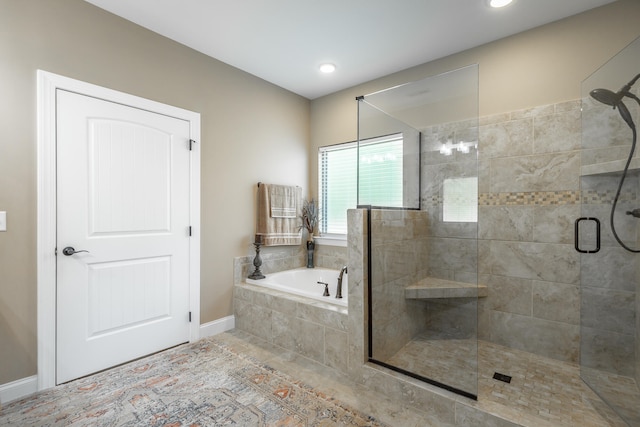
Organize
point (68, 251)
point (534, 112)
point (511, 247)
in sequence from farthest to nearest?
point (511, 247)
point (534, 112)
point (68, 251)

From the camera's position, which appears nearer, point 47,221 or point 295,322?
point 47,221

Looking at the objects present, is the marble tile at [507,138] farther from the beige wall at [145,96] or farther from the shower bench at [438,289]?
the beige wall at [145,96]

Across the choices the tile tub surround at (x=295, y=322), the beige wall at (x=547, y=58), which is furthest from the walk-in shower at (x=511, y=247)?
the tile tub surround at (x=295, y=322)

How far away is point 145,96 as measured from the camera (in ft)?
8.14

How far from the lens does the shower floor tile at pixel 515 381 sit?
5.19 ft

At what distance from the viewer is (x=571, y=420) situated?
5.07 ft

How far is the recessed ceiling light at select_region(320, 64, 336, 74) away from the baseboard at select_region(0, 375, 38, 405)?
3400 millimetres

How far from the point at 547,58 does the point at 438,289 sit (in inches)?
79.1

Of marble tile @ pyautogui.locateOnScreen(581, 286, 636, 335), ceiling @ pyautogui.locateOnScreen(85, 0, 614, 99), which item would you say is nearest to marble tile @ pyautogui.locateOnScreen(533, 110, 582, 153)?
ceiling @ pyautogui.locateOnScreen(85, 0, 614, 99)

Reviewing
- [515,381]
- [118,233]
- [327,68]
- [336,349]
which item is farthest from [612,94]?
[118,233]

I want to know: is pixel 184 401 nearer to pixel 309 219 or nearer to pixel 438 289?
pixel 438 289

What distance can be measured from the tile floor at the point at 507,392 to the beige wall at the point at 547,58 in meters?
1.99

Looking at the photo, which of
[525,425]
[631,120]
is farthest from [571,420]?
[631,120]

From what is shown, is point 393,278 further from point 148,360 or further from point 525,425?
point 148,360
